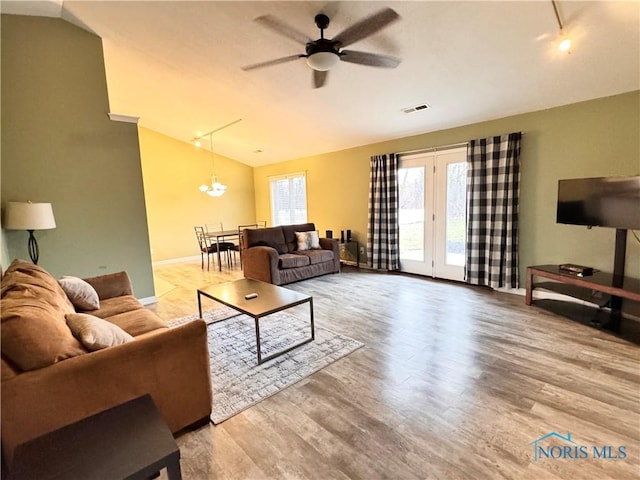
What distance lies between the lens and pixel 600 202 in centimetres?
318

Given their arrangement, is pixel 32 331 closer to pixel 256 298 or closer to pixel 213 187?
pixel 256 298

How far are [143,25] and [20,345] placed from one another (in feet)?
11.1

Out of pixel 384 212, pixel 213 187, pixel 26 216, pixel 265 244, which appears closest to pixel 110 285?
pixel 26 216

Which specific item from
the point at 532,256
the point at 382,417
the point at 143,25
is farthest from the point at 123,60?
the point at 532,256

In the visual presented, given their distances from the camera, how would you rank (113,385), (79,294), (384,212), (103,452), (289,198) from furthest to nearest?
(289,198) < (384,212) < (79,294) < (113,385) < (103,452)

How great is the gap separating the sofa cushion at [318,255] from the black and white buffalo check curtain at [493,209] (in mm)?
2313

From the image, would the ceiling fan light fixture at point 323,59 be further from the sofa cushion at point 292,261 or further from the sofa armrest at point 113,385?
the sofa cushion at point 292,261

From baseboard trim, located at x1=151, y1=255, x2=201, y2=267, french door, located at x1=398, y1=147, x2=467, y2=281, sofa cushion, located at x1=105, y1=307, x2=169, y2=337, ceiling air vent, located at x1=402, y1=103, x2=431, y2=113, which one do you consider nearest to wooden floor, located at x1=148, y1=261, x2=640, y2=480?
sofa cushion, located at x1=105, y1=307, x2=169, y2=337

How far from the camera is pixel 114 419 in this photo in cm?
132

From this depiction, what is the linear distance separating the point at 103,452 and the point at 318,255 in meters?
4.42

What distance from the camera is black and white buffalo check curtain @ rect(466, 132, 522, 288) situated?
13.5 feet

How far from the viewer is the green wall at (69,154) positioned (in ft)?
11.0

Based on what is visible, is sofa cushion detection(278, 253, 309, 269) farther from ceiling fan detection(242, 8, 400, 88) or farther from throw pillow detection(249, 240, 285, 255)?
ceiling fan detection(242, 8, 400, 88)

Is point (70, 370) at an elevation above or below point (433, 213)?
below
